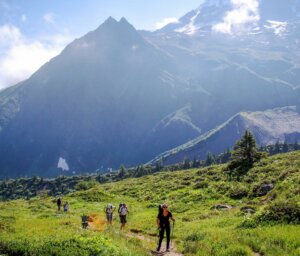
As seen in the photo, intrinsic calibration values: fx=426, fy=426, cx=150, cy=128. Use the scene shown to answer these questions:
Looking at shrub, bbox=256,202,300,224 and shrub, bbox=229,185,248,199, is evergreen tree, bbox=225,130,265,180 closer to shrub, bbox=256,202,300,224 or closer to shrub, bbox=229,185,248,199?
shrub, bbox=229,185,248,199

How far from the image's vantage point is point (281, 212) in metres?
24.9

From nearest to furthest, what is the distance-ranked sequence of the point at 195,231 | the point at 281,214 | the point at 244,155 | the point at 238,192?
1. the point at 281,214
2. the point at 195,231
3. the point at 238,192
4. the point at 244,155

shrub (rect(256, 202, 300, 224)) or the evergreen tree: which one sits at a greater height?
the evergreen tree

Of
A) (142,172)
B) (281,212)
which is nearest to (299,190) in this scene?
(281,212)

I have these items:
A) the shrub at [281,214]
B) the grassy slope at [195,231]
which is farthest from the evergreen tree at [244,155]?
the shrub at [281,214]

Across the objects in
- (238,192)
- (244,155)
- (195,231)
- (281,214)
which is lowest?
(195,231)

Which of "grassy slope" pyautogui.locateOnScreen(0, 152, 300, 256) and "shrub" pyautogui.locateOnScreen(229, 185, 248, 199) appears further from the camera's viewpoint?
"shrub" pyautogui.locateOnScreen(229, 185, 248, 199)

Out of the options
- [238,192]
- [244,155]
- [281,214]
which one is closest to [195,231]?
[281,214]

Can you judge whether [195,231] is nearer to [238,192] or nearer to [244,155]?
[238,192]

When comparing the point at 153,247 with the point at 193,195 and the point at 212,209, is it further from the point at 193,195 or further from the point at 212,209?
the point at 193,195

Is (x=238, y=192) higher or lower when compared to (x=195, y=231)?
higher

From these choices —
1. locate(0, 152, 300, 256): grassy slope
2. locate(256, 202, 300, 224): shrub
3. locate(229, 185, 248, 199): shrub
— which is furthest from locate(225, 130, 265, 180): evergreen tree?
locate(256, 202, 300, 224): shrub

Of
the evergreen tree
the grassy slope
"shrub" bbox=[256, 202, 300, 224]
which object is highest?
the evergreen tree

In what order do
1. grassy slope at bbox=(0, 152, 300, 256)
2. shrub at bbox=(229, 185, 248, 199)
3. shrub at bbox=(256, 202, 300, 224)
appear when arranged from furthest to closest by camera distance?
shrub at bbox=(229, 185, 248, 199) < shrub at bbox=(256, 202, 300, 224) < grassy slope at bbox=(0, 152, 300, 256)
